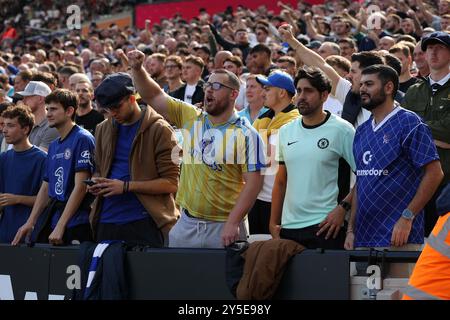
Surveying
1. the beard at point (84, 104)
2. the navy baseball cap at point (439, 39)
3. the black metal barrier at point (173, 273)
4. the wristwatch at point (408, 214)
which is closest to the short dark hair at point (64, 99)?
the black metal barrier at point (173, 273)

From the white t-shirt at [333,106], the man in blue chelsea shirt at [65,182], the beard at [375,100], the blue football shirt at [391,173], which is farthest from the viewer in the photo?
the white t-shirt at [333,106]

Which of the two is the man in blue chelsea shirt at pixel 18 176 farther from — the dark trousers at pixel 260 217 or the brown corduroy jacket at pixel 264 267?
the brown corduroy jacket at pixel 264 267

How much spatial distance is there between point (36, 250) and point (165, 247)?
1168 mm

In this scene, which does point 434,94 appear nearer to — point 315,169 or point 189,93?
point 315,169

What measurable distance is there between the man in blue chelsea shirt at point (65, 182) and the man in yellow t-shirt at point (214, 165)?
2.81 ft

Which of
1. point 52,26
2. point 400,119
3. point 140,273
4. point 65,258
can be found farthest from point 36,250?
point 52,26

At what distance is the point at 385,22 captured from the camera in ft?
47.6

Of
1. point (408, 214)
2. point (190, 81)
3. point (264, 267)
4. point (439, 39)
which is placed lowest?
point (264, 267)

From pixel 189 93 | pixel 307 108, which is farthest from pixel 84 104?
pixel 307 108

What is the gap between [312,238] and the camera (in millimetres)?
6348

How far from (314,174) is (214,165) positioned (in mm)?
783

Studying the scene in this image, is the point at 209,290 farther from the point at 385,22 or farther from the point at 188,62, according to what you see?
the point at 385,22

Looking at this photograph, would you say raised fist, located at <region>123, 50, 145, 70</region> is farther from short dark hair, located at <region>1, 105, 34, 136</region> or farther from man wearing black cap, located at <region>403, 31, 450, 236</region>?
man wearing black cap, located at <region>403, 31, 450, 236</region>

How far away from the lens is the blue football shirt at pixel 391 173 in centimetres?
598
